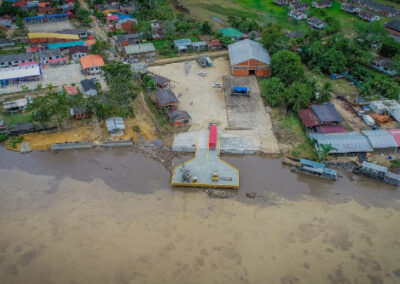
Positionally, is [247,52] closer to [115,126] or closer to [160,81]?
[160,81]

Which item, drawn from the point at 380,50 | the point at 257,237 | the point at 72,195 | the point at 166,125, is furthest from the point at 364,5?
the point at 72,195

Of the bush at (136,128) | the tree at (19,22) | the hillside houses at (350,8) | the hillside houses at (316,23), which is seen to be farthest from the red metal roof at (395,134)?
the tree at (19,22)

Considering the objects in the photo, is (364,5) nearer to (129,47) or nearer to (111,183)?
(129,47)

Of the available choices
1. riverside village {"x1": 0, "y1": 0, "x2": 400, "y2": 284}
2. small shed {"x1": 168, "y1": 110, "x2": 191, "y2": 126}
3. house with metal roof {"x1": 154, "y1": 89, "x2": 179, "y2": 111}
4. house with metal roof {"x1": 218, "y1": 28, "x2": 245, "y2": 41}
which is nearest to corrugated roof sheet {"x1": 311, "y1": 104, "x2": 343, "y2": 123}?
riverside village {"x1": 0, "y1": 0, "x2": 400, "y2": 284}

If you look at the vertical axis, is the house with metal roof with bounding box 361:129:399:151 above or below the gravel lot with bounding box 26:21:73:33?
below

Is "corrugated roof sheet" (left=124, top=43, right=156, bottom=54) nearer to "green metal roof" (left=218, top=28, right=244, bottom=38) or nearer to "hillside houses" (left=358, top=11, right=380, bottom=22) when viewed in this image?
"green metal roof" (left=218, top=28, right=244, bottom=38)

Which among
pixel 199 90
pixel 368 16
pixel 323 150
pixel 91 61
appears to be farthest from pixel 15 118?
pixel 368 16
